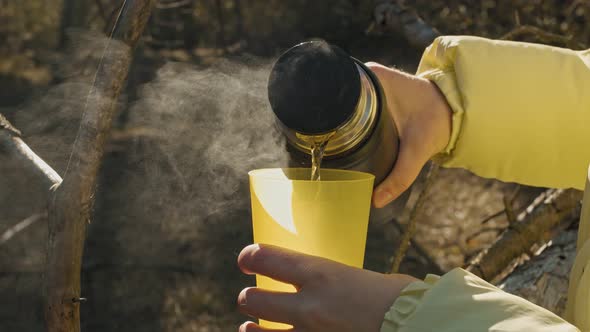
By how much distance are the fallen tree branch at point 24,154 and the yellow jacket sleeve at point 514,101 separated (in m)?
0.61

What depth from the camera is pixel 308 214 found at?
71cm

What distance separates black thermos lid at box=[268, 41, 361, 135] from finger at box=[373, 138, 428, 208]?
22 centimetres

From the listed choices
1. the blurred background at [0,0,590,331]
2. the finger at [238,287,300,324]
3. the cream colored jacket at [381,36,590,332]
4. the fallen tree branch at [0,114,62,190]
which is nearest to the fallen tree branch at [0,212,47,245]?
the blurred background at [0,0,590,331]

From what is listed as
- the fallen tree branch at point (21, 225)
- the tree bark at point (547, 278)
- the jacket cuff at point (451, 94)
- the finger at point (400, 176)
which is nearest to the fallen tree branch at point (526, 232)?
the tree bark at point (547, 278)

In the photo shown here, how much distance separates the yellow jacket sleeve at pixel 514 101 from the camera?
3.72 feet

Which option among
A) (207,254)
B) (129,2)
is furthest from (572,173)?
(207,254)

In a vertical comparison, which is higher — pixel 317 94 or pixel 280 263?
pixel 317 94

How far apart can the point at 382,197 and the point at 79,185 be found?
A: 0.40 meters

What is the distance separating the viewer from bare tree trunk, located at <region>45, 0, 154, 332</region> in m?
0.82

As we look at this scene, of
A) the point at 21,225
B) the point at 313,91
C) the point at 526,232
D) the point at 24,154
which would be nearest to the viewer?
the point at 313,91

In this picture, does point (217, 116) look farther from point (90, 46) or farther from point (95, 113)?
point (95, 113)

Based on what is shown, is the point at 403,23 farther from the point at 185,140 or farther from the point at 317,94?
the point at 317,94

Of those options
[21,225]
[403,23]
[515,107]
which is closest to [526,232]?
[403,23]

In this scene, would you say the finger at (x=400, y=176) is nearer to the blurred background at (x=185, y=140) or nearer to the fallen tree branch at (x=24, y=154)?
the blurred background at (x=185, y=140)
